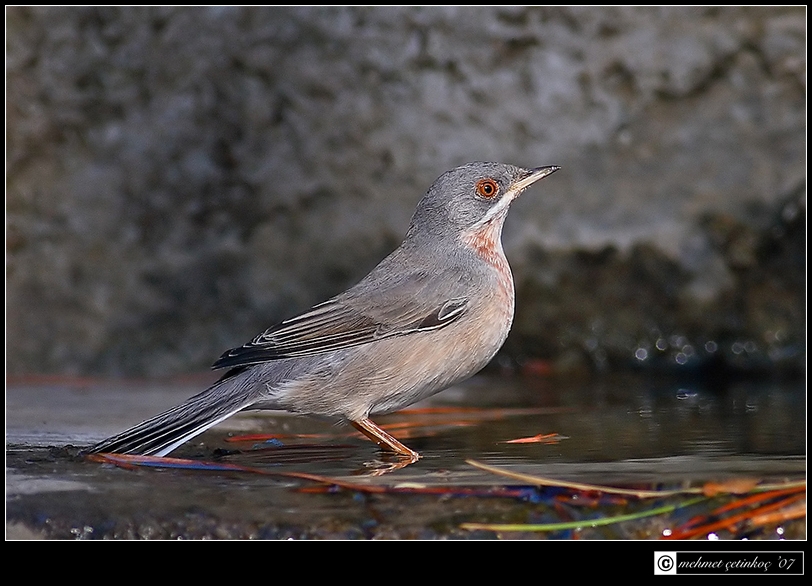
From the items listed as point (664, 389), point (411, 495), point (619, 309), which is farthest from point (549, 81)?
point (411, 495)

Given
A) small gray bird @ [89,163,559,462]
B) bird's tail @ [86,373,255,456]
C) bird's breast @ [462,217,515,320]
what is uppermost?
bird's breast @ [462,217,515,320]

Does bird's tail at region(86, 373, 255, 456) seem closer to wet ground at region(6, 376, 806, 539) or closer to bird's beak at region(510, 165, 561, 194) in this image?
wet ground at region(6, 376, 806, 539)

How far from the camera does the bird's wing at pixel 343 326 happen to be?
473 cm

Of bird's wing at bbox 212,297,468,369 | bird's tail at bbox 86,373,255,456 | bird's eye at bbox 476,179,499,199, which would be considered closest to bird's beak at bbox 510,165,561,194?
bird's eye at bbox 476,179,499,199

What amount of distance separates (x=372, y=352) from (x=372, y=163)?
3.42m

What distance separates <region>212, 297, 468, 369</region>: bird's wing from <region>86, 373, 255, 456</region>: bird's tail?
19cm

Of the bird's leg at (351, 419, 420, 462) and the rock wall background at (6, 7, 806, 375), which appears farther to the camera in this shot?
the rock wall background at (6, 7, 806, 375)

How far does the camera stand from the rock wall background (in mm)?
7516

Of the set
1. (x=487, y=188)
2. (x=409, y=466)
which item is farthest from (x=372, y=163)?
(x=409, y=466)

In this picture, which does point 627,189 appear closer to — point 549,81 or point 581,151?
point 581,151

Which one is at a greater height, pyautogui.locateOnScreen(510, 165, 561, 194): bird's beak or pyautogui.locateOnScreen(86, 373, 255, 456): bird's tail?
pyautogui.locateOnScreen(510, 165, 561, 194): bird's beak

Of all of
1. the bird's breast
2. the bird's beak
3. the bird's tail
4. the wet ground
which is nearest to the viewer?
the wet ground

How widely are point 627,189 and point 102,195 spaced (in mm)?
4251

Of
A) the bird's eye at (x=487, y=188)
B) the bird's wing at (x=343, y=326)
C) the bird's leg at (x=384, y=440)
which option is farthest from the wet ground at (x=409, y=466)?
the bird's eye at (x=487, y=188)
